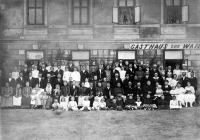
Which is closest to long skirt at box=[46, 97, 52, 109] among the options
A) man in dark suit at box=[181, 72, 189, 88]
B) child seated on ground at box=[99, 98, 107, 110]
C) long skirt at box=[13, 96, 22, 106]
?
long skirt at box=[13, 96, 22, 106]

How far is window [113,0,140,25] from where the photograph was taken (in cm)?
1798

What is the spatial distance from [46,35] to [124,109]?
6.40 meters

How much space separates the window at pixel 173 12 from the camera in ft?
59.2

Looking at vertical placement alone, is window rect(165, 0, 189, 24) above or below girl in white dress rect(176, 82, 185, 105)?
above

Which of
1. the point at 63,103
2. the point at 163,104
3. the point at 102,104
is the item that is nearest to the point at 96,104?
the point at 102,104

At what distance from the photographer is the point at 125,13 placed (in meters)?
18.2

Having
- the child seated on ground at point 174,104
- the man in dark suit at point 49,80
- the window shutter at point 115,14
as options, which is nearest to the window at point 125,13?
the window shutter at point 115,14

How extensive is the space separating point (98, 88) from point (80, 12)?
4.99 meters

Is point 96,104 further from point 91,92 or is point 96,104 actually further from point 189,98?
point 189,98

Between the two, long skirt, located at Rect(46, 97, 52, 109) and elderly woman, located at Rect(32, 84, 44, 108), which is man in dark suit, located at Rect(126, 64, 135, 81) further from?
elderly woman, located at Rect(32, 84, 44, 108)

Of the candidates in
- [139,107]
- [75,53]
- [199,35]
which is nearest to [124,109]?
[139,107]

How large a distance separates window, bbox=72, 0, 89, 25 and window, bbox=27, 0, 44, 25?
1656mm

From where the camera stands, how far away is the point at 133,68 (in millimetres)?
15969

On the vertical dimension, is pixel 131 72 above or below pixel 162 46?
below
